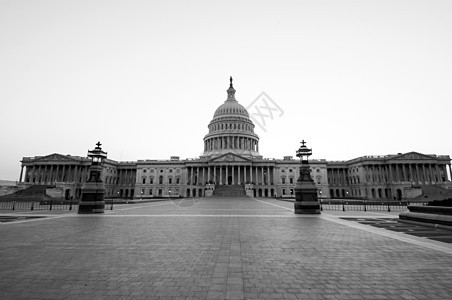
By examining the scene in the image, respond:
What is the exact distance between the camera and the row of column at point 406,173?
92.7 m

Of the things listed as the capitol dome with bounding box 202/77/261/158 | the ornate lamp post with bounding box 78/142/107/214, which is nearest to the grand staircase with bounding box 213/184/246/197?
the capitol dome with bounding box 202/77/261/158

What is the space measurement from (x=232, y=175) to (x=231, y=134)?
22.0m

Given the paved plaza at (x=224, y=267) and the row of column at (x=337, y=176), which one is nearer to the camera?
the paved plaza at (x=224, y=267)

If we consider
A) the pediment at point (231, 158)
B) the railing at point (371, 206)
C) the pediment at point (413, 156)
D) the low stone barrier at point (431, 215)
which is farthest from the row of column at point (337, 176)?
the low stone barrier at point (431, 215)

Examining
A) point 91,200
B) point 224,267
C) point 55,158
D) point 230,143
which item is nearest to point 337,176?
point 230,143

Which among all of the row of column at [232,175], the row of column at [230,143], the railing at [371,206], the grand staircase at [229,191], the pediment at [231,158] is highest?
the row of column at [230,143]

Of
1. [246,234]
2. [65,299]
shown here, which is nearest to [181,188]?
[246,234]

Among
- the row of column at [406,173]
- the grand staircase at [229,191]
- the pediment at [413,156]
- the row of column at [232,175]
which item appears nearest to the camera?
the grand staircase at [229,191]

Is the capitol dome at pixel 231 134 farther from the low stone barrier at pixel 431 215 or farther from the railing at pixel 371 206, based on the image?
the low stone barrier at pixel 431 215

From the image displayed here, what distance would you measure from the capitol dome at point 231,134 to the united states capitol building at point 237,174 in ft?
1.57

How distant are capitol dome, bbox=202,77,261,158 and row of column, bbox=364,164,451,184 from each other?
4743 centimetres

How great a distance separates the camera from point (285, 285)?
5.66 m

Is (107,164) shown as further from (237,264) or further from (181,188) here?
(237,264)

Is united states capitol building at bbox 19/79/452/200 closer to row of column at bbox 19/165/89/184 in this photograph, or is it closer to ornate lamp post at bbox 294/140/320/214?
row of column at bbox 19/165/89/184
